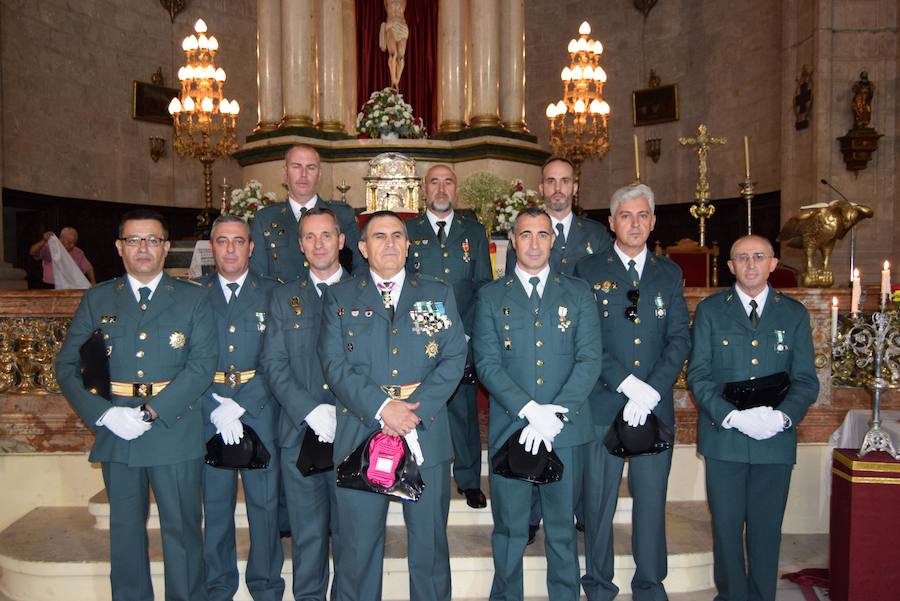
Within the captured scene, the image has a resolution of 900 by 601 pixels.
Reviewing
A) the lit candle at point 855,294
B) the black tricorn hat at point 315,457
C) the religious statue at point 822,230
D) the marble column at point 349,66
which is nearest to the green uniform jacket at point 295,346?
the black tricorn hat at point 315,457

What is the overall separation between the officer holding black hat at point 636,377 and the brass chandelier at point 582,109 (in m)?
6.10

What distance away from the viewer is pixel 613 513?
3547 mm

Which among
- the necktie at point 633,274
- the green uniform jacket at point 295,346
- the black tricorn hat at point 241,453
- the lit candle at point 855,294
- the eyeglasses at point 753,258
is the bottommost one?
the black tricorn hat at point 241,453

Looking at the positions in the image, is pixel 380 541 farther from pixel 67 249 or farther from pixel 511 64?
pixel 67 249

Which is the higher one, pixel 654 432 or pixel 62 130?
pixel 62 130

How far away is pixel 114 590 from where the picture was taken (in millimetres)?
3359

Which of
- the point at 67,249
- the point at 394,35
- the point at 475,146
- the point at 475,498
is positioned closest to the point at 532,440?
the point at 475,498

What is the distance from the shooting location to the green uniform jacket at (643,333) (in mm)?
3535

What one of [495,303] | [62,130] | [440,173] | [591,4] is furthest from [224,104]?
[591,4]

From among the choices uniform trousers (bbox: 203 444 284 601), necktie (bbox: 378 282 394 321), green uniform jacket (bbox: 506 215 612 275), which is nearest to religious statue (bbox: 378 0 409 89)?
green uniform jacket (bbox: 506 215 612 275)

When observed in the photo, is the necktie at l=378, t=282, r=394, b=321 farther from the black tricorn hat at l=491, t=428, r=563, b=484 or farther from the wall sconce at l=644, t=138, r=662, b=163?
the wall sconce at l=644, t=138, r=662, b=163

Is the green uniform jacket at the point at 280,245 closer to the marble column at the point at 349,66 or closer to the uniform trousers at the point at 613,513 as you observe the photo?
the uniform trousers at the point at 613,513

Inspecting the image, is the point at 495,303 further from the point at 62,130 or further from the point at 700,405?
the point at 62,130

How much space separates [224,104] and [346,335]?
21.3ft
